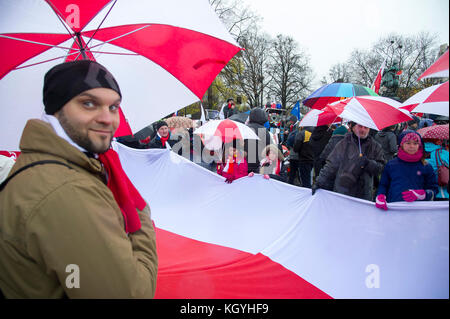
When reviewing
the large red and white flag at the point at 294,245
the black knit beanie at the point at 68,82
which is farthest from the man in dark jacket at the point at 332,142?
the black knit beanie at the point at 68,82

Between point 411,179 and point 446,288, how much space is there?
186 cm

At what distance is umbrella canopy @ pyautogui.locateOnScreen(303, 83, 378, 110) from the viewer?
531 cm

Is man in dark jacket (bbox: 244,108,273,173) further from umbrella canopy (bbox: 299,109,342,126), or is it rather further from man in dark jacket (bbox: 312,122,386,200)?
man in dark jacket (bbox: 312,122,386,200)

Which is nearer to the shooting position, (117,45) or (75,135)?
(75,135)

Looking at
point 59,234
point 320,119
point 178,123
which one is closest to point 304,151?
point 320,119

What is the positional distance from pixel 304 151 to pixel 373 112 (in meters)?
3.29

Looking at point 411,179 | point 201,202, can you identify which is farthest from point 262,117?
point 411,179

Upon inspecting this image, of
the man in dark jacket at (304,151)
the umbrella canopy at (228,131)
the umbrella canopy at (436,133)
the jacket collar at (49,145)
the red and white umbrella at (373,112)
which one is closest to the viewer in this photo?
the jacket collar at (49,145)

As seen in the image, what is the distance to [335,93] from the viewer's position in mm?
5461

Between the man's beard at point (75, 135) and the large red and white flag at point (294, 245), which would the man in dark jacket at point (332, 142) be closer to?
the large red and white flag at point (294, 245)

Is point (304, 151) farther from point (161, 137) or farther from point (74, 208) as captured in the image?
point (74, 208)

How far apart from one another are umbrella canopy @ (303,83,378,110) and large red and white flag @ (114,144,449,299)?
233 centimetres

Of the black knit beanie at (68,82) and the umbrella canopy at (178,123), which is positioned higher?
the umbrella canopy at (178,123)

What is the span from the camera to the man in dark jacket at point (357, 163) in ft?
12.9
